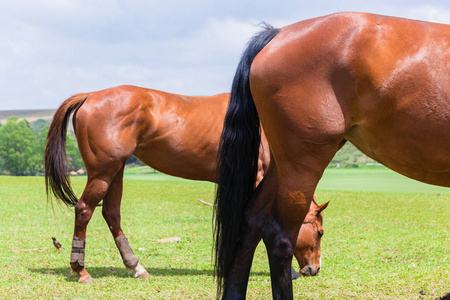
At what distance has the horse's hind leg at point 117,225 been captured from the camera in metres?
4.86

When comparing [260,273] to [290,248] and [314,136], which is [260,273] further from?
[314,136]

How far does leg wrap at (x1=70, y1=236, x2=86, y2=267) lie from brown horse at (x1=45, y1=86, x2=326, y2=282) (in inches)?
0.4

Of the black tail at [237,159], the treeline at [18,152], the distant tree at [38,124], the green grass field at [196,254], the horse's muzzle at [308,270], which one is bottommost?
the distant tree at [38,124]

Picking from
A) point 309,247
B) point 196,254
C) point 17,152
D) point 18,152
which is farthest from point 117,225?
point 18,152

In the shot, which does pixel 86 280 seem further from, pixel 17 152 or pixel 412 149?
pixel 17 152

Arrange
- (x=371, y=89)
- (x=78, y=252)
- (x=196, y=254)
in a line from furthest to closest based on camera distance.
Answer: (x=196, y=254) < (x=78, y=252) < (x=371, y=89)

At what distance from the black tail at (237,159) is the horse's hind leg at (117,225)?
2.15 meters

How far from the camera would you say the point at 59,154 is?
516 cm

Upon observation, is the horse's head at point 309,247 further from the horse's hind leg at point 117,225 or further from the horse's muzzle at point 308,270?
the horse's hind leg at point 117,225

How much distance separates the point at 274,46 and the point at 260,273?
10.0 feet

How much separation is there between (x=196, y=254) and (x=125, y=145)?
206cm

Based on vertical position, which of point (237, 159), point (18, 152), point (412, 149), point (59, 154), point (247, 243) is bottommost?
point (18, 152)

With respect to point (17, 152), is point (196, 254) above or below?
above

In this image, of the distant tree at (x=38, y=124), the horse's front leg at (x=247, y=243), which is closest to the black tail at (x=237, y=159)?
the horse's front leg at (x=247, y=243)
